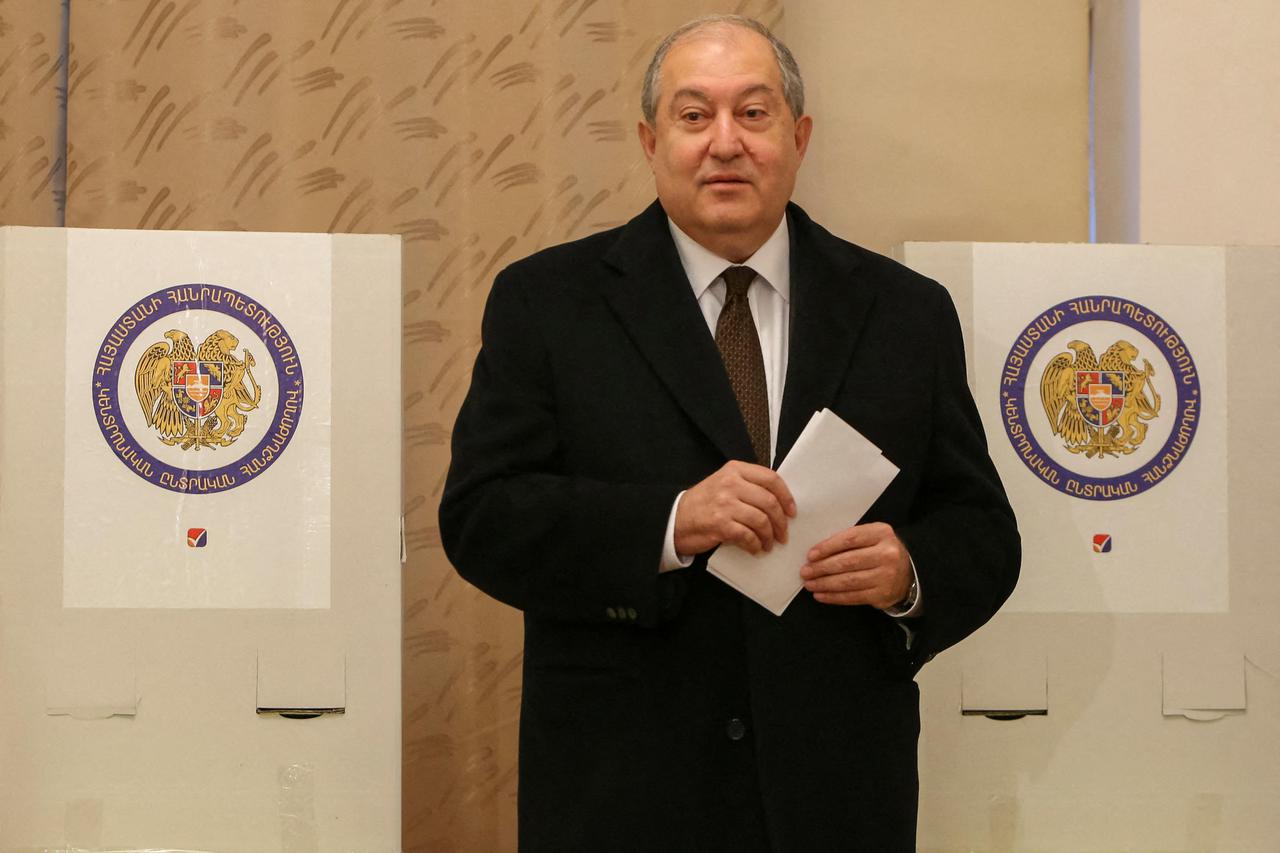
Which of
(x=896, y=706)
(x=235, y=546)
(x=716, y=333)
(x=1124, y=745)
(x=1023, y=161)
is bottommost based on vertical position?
(x=1124, y=745)

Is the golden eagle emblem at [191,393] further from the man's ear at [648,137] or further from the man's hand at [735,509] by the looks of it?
the man's hand at [735,509]

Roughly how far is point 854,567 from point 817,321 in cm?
29

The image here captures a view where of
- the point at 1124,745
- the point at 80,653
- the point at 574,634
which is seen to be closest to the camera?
the point at 574,634

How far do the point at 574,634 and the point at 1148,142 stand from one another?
1985 millimetres

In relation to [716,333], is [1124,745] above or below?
below

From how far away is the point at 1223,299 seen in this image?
1.89 metres

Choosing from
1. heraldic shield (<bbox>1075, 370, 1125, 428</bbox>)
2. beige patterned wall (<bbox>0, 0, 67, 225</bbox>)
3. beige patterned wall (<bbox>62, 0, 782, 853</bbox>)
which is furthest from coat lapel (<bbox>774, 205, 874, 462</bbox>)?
beige patterned wall (<bbox>0, 0, 67, 225</bbox>)

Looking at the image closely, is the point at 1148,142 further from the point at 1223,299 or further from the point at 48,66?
the point at 48,66

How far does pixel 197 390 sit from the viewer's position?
5.60ft

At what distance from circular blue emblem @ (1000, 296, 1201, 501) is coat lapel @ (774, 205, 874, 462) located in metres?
0.46

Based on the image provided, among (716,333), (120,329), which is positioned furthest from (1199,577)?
(120,329)

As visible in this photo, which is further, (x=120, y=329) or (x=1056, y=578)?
(x=1056, y=578)

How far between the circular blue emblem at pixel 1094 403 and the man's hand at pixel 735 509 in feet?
2.26

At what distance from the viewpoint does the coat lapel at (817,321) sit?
1.39 meters
